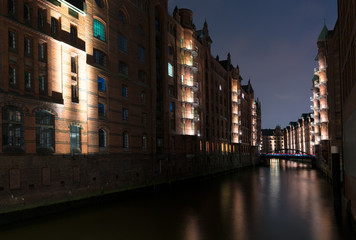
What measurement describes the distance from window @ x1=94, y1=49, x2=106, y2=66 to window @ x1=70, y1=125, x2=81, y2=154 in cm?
626

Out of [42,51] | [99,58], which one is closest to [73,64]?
[42,51]

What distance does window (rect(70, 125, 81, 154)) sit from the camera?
74.8 ft

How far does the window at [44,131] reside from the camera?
20.1 meters

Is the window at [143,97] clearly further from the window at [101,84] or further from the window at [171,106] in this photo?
the window at [101,84]

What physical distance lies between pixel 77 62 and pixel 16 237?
13.5m

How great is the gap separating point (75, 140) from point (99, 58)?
306 inches

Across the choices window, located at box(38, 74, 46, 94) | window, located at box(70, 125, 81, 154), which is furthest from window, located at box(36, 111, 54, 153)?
window, located at box(70, 125, 81, 154)

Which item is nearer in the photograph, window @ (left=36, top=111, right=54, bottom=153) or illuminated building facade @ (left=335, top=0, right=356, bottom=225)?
illuminated building facade @ (left=335, top=0, right=356, bottom=225)

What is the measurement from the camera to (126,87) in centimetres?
2983

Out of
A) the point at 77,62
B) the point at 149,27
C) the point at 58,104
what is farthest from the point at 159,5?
the point at 58,104

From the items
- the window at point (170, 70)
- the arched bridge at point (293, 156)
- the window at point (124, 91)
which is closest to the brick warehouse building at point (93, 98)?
the window at point (124, 91)

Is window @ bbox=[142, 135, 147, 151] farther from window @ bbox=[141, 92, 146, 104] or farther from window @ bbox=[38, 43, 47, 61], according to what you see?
window @ bbox=[38, 43, 47, 61]

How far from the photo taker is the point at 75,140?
2317 cm

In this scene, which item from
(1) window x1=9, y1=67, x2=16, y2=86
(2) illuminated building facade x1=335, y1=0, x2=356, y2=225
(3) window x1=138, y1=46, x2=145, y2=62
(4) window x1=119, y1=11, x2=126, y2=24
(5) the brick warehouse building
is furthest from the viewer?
(3) window x1=138, y1=46, x2=145, y2=62
